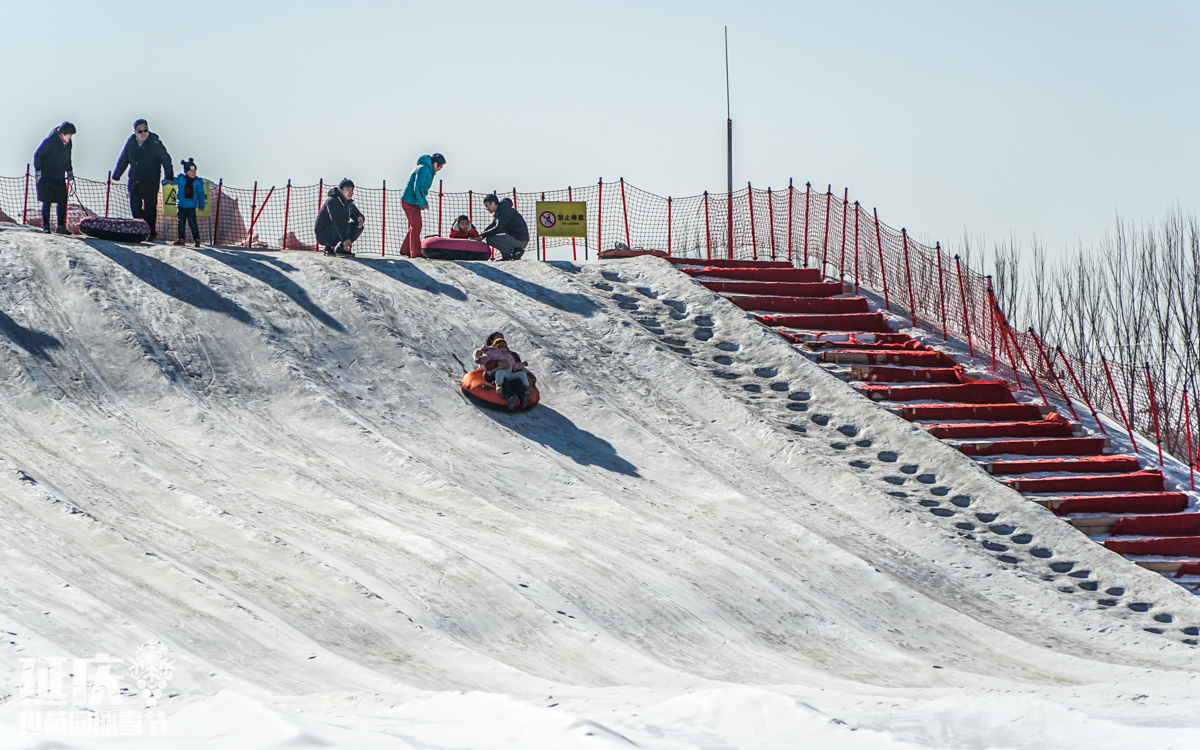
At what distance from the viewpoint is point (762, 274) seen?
61.9ft

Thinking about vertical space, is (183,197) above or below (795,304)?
above

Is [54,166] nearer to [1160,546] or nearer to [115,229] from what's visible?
[115,229]

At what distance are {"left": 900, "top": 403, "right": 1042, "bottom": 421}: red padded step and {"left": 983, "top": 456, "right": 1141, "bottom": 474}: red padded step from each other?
3.66ft

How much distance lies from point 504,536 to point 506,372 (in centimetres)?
356

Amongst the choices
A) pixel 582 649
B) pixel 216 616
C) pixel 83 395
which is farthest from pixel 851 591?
pixel 83 395

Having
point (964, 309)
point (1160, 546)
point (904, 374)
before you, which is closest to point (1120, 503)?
point (1160, 546)

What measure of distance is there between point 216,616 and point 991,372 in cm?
1141

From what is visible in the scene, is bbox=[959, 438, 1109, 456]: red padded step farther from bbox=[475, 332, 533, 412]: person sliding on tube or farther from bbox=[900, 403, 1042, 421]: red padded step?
bbox=[475, 332, 533, 412]: person sliding on tube

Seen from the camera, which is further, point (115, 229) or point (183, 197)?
point (183, 197)

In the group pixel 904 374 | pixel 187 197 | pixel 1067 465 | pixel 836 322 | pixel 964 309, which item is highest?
pixel 187 197

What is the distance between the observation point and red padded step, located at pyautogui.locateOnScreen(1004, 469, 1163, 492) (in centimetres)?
1281

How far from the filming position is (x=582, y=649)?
8.14 m

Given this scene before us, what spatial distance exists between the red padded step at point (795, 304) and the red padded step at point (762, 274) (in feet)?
4.01

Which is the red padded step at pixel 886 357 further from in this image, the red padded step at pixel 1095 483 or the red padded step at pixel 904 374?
the red padded step at pixel 1095 483
